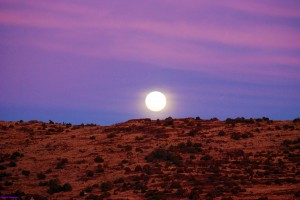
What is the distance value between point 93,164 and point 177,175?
1005 cm

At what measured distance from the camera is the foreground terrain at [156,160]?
3625cm

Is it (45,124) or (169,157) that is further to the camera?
(45,124)

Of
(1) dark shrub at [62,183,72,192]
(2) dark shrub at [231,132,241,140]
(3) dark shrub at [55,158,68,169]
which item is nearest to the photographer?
(1) dark shrub at [62,183,72,192]

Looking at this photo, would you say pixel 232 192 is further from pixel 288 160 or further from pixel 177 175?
pixel 288 160

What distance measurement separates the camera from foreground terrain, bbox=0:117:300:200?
36250 millimetres

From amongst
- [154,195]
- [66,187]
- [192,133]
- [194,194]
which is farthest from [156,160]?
[194,194]

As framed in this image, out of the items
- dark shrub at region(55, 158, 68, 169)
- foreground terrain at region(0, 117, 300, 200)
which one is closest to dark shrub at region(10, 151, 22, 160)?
foreground terrain at region(0, 117, 300, 200)

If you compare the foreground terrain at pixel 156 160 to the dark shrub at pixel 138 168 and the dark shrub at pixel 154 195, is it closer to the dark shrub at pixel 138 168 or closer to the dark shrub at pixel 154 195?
the dark shrub at pixel 154 195

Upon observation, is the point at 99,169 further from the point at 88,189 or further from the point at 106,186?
the point at 88,189

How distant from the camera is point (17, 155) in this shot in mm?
50875

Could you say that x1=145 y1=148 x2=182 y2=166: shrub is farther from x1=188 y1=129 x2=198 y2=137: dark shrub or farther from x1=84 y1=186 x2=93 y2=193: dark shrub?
x1=84 y1=186 x2=93 y2=193: dark shrub

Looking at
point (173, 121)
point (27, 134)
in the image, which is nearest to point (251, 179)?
point (173, 121)

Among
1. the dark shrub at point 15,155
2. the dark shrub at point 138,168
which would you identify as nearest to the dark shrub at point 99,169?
the dark shrub at point 138,168

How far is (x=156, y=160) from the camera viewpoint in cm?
4481
